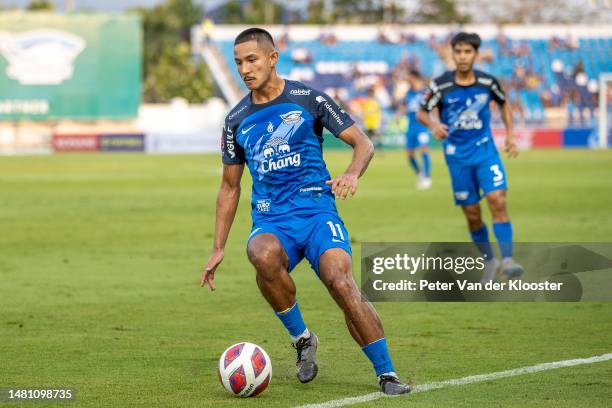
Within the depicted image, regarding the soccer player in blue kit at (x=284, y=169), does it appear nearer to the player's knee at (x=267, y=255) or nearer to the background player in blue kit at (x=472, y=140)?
the player's knee at (x=267, y=255)

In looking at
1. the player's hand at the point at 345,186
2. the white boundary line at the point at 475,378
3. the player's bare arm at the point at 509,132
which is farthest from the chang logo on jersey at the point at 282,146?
the player's bare arm at the point at 509,132

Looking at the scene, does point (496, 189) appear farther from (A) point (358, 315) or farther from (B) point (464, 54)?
(A) point (358, 315)

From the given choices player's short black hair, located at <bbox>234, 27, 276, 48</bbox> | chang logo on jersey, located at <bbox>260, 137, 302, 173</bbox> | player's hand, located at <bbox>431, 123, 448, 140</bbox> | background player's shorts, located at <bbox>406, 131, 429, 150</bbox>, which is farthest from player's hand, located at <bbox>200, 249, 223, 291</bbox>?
background player's shorts, located at <bbox>406, 131, 429, 150</bbox>

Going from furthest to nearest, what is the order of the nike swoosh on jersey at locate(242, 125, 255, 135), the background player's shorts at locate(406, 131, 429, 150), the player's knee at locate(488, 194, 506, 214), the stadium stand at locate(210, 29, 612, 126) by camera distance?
the stadium stand at locate(210, 29, 612, 126) < the background player's shorts at locate(406, 131, 429, 150) < the player's knee at locate(488, 194, 506, 214) < the nike swoosh on jersey at locate(242, 125, 255, 135)

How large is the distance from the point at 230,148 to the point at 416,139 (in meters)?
20.3

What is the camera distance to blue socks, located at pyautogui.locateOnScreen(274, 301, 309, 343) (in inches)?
287

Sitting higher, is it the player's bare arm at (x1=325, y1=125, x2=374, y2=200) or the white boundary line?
the player's bare arm at (x1=325, y1=125, x2=374, y2=200)

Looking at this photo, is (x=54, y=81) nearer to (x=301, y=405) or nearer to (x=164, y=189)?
(x=164, y=189)

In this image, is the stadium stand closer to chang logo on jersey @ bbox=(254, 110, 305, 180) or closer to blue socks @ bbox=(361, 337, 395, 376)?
chang logo on jersey @ bbox=(254, 110, 305, 180)

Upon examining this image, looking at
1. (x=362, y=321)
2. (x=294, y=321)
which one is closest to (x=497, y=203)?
(x=294, y=321)

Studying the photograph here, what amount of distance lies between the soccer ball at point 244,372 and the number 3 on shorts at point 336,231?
81 cm

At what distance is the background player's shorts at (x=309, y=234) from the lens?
6.91 m

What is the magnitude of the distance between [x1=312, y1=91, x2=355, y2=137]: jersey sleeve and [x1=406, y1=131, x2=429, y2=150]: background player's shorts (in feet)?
65.8

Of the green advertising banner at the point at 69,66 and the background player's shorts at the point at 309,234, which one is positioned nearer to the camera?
the background player's shorts at the point at 309,234
